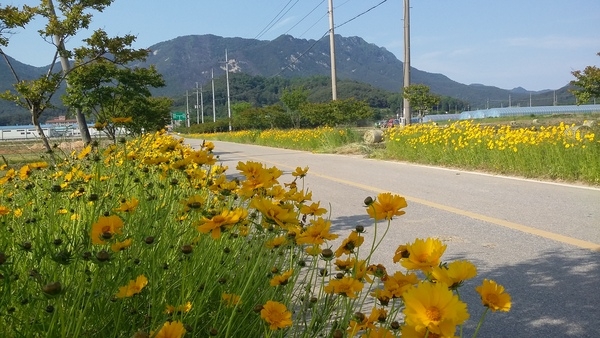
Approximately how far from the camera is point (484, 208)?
5.77 meters

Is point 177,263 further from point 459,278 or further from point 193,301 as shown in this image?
point 459,278

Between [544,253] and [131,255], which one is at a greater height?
[131,255]

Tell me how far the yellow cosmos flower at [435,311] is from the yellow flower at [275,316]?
0.44 meters

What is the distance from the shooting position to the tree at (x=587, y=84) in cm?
1712

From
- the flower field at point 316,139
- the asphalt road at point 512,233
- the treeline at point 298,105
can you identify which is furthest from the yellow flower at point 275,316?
the treeline at point 298,105

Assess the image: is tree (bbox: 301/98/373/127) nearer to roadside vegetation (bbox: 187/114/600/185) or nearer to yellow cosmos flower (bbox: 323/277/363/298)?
roadside vegetation (bbox: 187/114/600/185)

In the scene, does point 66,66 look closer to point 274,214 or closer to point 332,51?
point 274,214

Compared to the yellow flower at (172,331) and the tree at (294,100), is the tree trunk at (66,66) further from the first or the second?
the tree at (294,100)

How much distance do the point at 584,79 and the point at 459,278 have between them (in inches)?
743

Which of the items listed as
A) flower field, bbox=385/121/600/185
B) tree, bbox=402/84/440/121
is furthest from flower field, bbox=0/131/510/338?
tree, bbox=402/84/440/121

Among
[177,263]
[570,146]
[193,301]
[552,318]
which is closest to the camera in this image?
[193,301]

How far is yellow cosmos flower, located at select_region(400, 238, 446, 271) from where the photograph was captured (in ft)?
3.75

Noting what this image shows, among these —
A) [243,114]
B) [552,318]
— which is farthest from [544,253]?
[243,114]

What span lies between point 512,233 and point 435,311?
13.0 ft
